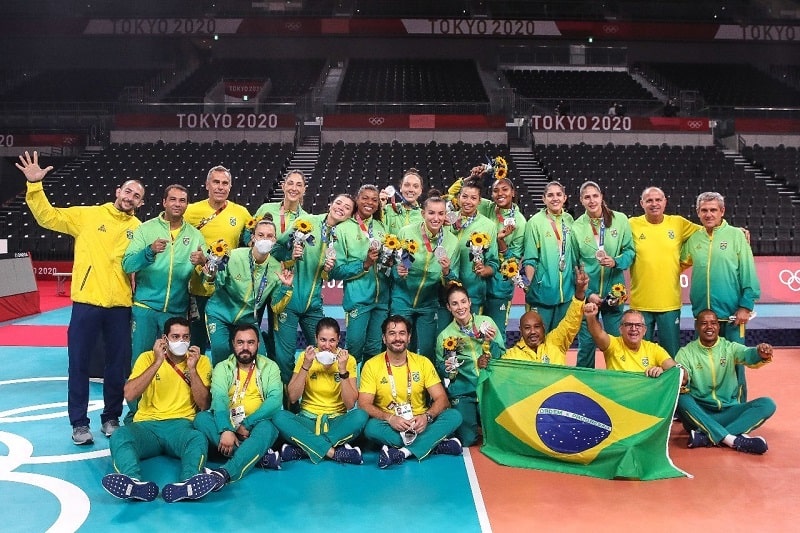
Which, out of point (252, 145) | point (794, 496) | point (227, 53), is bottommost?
point (794, 496)

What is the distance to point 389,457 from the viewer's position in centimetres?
541

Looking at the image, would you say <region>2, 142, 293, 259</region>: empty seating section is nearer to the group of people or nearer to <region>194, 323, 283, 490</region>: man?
the group of people

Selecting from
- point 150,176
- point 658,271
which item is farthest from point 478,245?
point 150,176

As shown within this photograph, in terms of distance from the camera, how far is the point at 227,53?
103ft

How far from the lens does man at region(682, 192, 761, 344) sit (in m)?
6.39

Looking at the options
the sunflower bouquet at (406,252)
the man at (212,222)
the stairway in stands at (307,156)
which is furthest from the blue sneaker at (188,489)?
the stairway in stands at (307,156)

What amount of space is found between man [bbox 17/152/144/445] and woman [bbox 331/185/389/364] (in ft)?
5.95

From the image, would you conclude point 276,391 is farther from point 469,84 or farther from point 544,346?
point 469,84

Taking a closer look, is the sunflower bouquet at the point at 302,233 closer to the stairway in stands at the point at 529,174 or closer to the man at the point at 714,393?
the man at the point at 714,393

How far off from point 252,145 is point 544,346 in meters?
17.3

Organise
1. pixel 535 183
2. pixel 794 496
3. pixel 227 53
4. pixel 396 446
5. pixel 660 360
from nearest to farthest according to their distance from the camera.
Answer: pixel 794 496
pixel 396 446
pixel 660 360
pixel 535 183
pixel 227 53

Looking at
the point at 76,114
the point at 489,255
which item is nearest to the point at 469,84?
the point at 76,114

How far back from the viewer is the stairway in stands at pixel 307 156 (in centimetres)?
2227

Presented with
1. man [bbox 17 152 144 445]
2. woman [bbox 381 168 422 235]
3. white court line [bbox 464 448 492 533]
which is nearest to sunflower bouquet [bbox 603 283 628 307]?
white court line [bbox 464 448 492 533]
